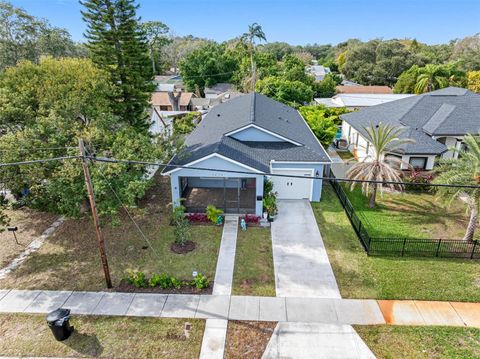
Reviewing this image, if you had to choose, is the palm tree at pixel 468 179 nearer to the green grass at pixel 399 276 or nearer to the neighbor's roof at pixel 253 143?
the green grass at pixel 399 276

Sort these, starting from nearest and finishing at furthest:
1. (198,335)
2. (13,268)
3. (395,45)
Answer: (198,335) < (13,268) < (395,45)

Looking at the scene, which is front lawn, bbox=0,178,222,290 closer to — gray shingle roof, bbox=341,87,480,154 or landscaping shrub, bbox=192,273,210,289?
landscaping shrub, bbox=192,273,210,289

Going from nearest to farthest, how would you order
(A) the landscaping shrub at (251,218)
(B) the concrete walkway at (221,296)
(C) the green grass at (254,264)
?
(B) the concrete walkway at (221,296)
(C) the green grass at (254,264)
(A) the landscaping shrub at (251,218)

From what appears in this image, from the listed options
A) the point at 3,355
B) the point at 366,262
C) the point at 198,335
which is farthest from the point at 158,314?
the point at 366,262

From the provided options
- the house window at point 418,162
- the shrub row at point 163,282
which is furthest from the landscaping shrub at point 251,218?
the house window at point 418,162

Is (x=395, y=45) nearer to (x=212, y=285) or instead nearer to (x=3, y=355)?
(x=212, y=285)

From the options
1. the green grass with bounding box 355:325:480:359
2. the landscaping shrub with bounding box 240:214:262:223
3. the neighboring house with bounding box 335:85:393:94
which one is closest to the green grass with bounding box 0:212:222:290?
the landscaping shrub with bounding box 240:214:262:223
